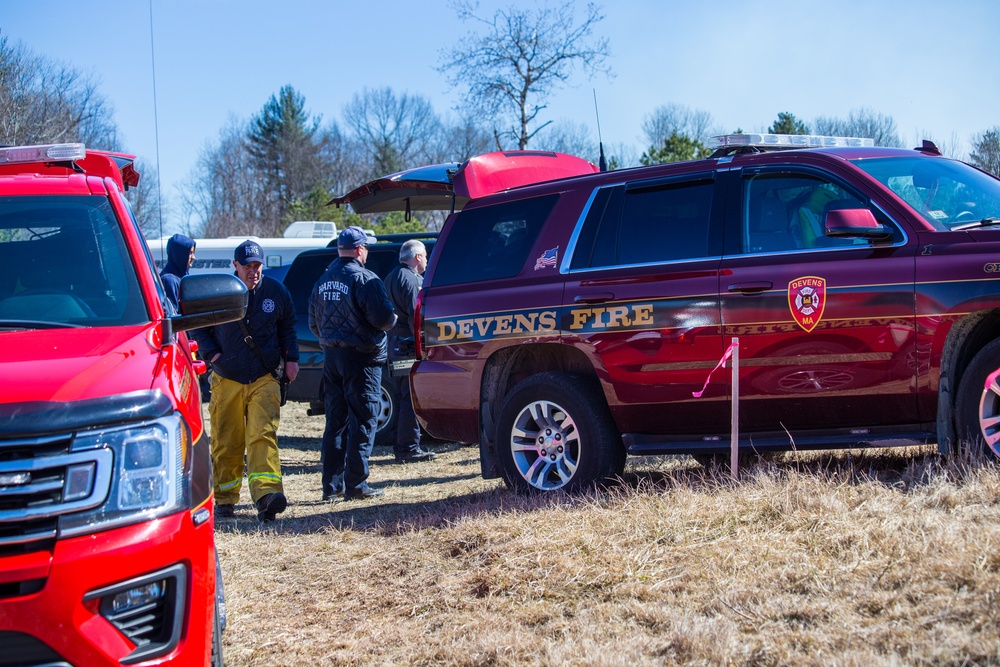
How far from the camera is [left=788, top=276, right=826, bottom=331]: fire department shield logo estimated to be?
5.23 m

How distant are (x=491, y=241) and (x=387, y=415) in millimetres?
4168

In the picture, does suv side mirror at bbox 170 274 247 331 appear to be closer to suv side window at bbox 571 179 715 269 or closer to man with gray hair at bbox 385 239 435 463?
suv side window at bbox 571 179 715 269

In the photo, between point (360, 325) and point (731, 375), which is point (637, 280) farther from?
point (360, 325)

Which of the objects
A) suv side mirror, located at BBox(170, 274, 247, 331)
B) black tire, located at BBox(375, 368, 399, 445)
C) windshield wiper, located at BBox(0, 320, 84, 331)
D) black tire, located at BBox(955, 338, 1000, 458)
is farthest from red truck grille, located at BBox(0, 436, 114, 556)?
black tire, located at BBox(375, 368, 399, 445)

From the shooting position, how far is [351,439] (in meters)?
7.50

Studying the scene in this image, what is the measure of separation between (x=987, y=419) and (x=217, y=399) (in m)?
5.00

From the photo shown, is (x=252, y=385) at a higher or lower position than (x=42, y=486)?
lower

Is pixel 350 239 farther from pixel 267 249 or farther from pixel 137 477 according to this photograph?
pixel 267 249

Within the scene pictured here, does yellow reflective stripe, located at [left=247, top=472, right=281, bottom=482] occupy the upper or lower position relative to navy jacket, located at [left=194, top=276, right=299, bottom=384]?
lower

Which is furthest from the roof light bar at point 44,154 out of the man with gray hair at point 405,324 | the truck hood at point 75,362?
the man with gray hair at point 405,324

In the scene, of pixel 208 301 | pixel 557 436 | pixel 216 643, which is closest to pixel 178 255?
pixel 557 436

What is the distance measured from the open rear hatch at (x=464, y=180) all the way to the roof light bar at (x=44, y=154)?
8.61 ft

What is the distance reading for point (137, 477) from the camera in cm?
295

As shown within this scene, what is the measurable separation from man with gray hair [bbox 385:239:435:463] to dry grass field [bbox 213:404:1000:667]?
325 centimetres
